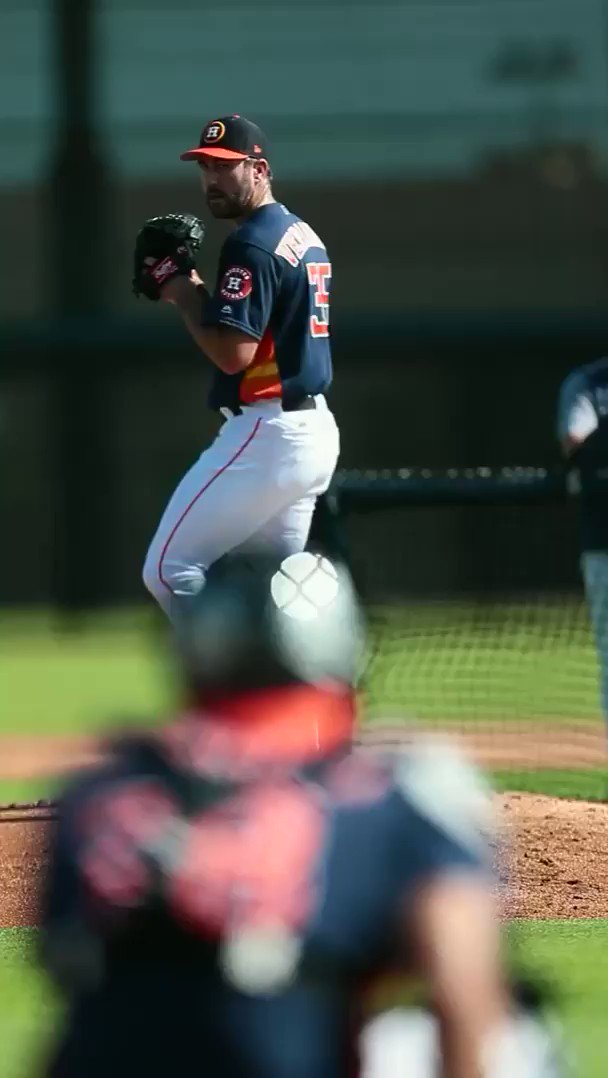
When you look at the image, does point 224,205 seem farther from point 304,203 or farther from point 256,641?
point 304,203

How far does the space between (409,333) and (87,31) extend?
5.04 meters

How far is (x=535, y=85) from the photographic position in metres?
20.4

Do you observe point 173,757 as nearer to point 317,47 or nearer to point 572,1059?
point 572,1059

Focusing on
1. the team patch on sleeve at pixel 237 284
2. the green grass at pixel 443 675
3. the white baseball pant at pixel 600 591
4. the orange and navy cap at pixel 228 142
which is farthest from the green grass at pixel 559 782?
the orange and navy cap at pixel 228 142

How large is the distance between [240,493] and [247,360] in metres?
0.43

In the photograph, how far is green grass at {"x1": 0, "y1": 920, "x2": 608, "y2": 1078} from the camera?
4.23 meters

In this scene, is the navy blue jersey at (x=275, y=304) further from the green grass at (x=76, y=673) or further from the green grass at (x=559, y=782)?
the green grass at (x=76, y=673)

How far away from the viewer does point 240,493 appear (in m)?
6.16

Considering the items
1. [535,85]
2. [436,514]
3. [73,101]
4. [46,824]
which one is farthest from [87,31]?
[46,824]

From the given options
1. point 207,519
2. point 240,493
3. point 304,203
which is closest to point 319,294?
point 240,493

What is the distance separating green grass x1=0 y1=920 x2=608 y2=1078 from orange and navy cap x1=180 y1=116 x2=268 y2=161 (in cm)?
255

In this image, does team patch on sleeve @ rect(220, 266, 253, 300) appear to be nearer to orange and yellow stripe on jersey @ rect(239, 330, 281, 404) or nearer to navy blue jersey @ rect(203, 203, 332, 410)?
navy blue jersey @ rect(203, 203, 332, 410)

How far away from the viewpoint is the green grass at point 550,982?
4.23m

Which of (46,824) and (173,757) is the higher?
(173,757)
